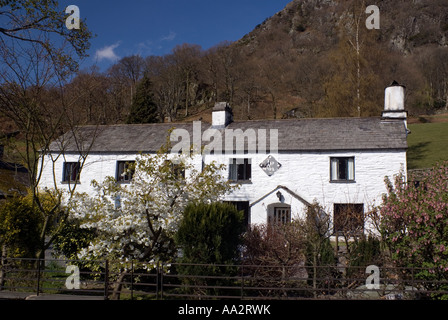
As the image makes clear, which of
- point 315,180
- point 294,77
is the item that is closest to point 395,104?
point 315,180

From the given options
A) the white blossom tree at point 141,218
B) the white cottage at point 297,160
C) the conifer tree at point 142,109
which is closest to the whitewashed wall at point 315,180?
the white cottage at point 297,160

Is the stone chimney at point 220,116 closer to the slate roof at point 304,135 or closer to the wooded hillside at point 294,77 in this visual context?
the slate roof at point 304,135

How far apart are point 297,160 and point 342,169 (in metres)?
2.48

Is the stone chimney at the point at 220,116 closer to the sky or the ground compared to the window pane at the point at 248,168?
closer to the sky

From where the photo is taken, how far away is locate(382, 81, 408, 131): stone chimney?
805 inches

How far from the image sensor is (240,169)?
20.6 meters

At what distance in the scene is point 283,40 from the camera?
88562mm

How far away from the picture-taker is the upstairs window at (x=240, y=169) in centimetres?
2044

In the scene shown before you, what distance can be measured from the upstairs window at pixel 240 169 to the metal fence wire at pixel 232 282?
907 cm

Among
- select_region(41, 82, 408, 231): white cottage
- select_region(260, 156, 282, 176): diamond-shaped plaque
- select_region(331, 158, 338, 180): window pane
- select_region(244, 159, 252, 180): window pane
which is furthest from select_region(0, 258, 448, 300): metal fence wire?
select_region(244, 159, 252, 180): window pane

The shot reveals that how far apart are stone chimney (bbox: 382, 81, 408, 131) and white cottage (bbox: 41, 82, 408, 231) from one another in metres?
0.02

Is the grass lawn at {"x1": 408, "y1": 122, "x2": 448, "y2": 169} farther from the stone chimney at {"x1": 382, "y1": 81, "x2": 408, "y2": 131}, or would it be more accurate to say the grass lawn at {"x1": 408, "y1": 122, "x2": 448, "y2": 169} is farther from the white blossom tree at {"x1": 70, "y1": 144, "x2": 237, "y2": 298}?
the white blossom tree at {"x1": 70, "y1": 144, "x2": 237, "y2": 298}

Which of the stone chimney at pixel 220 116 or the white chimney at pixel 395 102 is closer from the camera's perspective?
the white chimney at pixel 395 102

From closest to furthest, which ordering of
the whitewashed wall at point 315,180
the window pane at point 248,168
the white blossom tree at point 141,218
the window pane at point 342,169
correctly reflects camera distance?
the white blossom tree at point 141,218
the whitewashed wall at point 315,180
the window pane at point 342,169
the window pane at point 248,168
